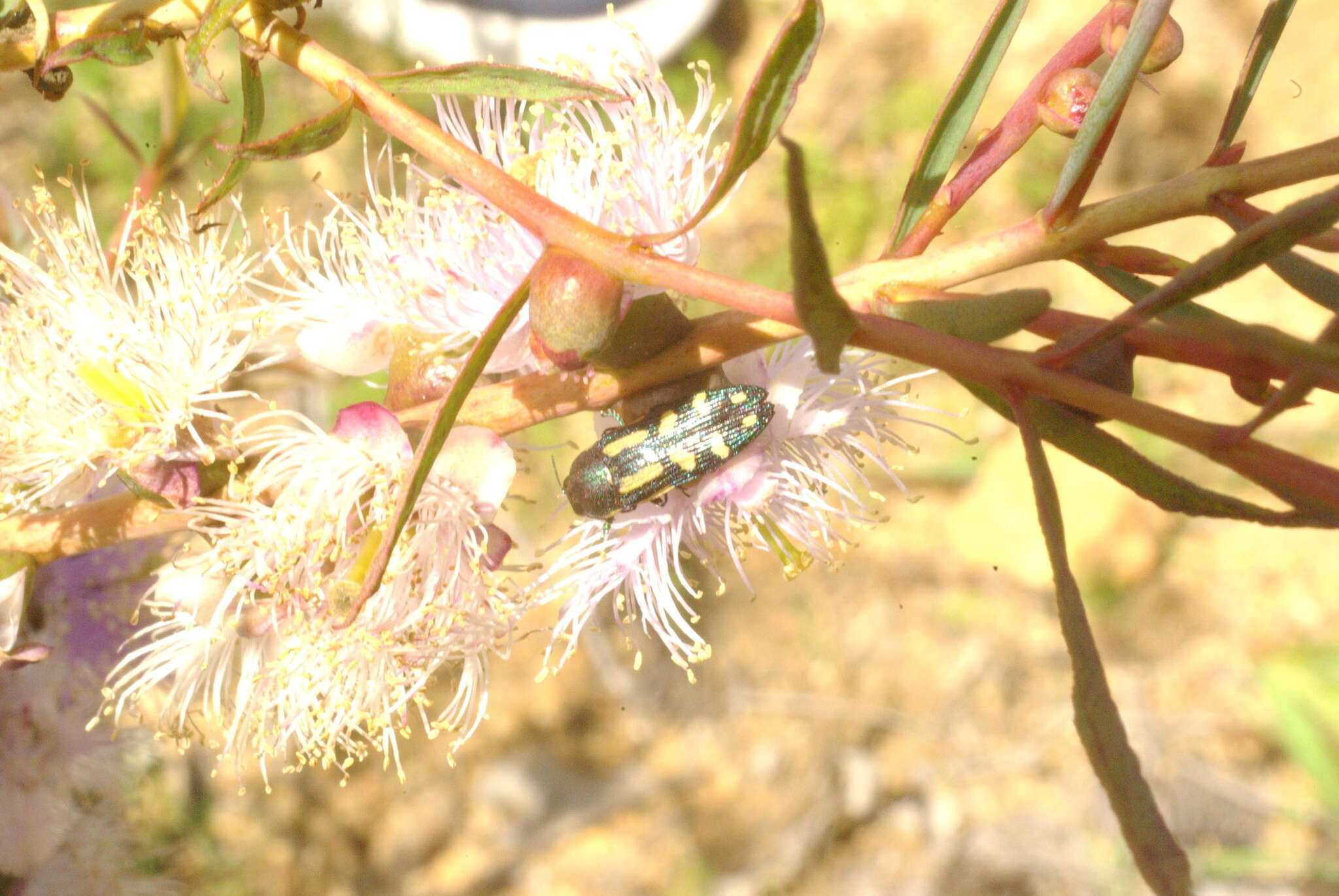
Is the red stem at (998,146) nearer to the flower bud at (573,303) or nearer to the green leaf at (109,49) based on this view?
the flower bud at (573,303)

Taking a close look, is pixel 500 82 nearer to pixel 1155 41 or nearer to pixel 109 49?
pixel 109 49

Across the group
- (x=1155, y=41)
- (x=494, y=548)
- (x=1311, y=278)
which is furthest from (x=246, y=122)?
(x=1311, y=278)

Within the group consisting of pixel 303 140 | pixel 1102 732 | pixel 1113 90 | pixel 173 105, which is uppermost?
pixel 173 105

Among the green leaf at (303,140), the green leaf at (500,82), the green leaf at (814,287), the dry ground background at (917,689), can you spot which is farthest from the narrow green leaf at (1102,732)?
the dry ground background at (917,689)

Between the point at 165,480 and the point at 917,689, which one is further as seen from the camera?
the point at 917,689

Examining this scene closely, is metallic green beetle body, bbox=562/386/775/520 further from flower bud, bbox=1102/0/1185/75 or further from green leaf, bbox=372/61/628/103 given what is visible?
flower bud, bbox=1102/0/1185/75

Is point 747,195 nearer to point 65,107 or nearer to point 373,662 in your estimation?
point 65,107

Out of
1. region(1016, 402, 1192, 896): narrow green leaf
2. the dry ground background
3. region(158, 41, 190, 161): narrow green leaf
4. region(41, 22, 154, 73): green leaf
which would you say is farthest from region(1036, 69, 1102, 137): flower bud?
the dry ground background

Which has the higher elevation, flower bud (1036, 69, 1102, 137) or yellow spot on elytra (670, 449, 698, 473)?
flower bud (1036, 69, 1102, 137)
